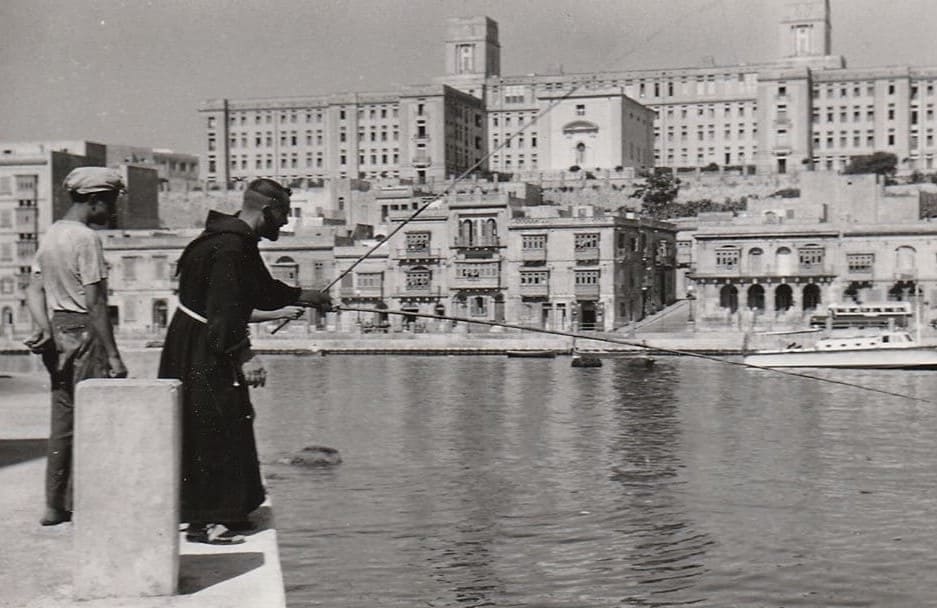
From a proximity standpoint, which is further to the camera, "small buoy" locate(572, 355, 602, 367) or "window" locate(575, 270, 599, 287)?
"window" locate(575, 270, 599, 287)

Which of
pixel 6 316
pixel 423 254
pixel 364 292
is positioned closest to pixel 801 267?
pixel 423 254

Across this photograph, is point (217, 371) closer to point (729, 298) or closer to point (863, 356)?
point (863, 356)

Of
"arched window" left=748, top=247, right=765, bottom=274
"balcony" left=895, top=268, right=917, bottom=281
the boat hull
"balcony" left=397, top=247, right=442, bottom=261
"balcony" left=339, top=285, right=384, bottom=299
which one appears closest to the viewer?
the boat hull

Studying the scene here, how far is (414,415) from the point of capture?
2627 centimetres

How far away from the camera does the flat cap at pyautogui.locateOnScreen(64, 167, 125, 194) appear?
18.5ft

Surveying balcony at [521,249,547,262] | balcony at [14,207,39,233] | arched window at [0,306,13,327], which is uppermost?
balcony at [14,207,39,233]

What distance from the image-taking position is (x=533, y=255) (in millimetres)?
51750

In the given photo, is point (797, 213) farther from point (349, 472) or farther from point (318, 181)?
point (349, 472)

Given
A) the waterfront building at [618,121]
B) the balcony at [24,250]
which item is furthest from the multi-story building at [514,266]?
the waterfront building at [618,121]

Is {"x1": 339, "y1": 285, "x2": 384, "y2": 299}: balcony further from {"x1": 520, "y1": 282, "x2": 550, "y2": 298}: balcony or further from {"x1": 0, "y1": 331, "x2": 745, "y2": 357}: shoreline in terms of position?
{"x1": 520, "y1": 282, "x2": 550, "y2": 298}: balcony

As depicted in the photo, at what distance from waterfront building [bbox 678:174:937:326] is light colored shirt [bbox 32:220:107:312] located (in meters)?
44.7

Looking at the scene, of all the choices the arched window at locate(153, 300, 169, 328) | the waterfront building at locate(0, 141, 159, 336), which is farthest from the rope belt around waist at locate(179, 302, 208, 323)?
the waterfront building at locate(0, 141, 159, 336)

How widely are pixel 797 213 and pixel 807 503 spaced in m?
42.1

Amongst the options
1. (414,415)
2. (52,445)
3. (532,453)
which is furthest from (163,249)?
(52,445)
